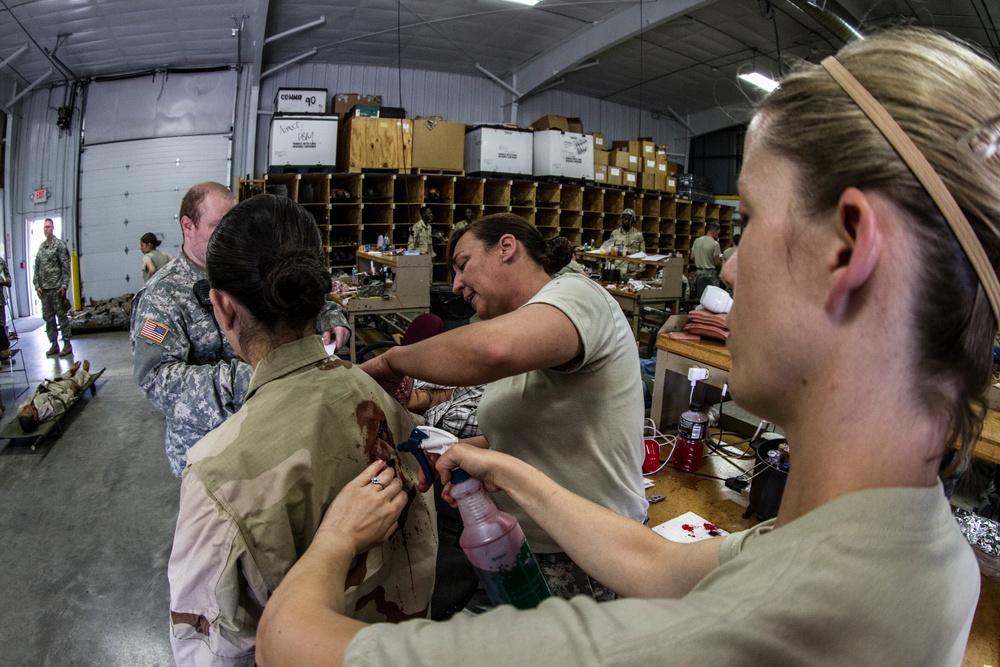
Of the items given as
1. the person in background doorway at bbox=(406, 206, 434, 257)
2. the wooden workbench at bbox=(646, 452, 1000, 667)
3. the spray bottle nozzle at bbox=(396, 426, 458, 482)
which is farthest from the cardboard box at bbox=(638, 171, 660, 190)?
the spray bottle nozzle at bbox=(396, 426, 458, 482)

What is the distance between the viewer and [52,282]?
7715 mm

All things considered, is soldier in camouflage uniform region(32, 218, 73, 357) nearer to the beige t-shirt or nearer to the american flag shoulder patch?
the american flag shoulder patch

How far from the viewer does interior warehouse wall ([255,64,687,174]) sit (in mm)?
10578

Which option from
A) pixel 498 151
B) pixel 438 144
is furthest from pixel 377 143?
pixel 498 151

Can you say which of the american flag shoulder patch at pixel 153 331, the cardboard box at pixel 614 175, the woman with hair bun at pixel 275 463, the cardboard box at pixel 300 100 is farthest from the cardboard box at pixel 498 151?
the woman with hair bun at pixel 275 463

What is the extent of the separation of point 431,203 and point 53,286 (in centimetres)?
587

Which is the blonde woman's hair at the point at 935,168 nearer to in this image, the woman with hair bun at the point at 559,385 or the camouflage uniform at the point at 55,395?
the woman with hair bun at the point at 559,385

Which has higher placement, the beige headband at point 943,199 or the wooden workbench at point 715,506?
the beige headband at point 943,199

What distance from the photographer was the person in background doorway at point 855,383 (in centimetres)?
41

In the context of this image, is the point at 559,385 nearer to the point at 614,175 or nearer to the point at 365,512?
the point at 365,512

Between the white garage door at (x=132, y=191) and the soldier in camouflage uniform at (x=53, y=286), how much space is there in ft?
8.15

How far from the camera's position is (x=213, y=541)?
892mm

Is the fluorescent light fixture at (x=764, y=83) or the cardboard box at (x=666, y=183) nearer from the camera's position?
the fluorescent light fixture at (x=764, y=83)

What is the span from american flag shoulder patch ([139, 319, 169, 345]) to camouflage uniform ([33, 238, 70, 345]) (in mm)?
7401
